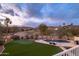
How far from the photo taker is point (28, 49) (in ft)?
5.49

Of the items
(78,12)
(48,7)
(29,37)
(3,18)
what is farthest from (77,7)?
(3,18)

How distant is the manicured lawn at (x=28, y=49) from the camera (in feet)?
5.48

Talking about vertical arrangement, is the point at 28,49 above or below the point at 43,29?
below

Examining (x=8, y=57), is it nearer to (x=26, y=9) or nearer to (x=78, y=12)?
(x=26, y=9)

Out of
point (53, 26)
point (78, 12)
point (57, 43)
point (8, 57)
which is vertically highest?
point (78, 12)

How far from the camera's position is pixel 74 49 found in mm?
1660

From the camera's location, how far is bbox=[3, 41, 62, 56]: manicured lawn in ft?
5.48

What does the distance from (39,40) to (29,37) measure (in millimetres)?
88

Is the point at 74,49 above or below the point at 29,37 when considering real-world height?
below

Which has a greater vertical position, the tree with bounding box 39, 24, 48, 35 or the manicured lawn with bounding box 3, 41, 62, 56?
the tree with bounding box 39, 24, 48, 35

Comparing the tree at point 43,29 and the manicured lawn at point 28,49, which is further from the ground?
the tree at point 43,29

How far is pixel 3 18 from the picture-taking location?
1693mm

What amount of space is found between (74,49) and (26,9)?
1.70 ft

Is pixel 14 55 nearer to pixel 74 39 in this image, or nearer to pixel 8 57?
pixel 8 57
